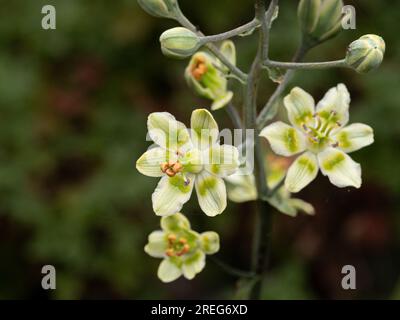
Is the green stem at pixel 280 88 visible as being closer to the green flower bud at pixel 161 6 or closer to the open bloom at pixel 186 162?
the open bloom at pixel 186 162

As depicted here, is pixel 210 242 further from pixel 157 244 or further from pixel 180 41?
pixel 180 41

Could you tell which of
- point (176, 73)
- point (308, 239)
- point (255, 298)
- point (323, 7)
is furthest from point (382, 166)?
point (323, 7)

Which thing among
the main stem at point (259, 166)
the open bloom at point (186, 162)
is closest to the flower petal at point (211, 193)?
the open bloom at point (186, 162)

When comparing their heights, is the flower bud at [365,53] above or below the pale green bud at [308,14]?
below

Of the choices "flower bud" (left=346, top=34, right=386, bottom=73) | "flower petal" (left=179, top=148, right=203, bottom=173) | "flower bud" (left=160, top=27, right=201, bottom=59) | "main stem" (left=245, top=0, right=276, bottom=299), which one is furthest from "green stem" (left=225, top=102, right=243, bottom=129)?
"flower bud" (left=346, top=34, right=386, bottom=73)

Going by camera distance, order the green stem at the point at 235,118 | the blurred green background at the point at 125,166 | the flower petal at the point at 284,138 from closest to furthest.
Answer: the flower petal at the point at 284,138 < the green stem at the point at 235,118 < the blurred green background at the point at 125,166

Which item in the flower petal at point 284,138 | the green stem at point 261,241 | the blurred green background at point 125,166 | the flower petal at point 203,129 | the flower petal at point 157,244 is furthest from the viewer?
the blurred green background at point 125,166

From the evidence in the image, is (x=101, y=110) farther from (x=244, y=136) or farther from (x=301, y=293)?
(x=244, y=136)

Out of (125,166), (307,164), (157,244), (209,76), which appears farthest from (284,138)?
(125,166)
